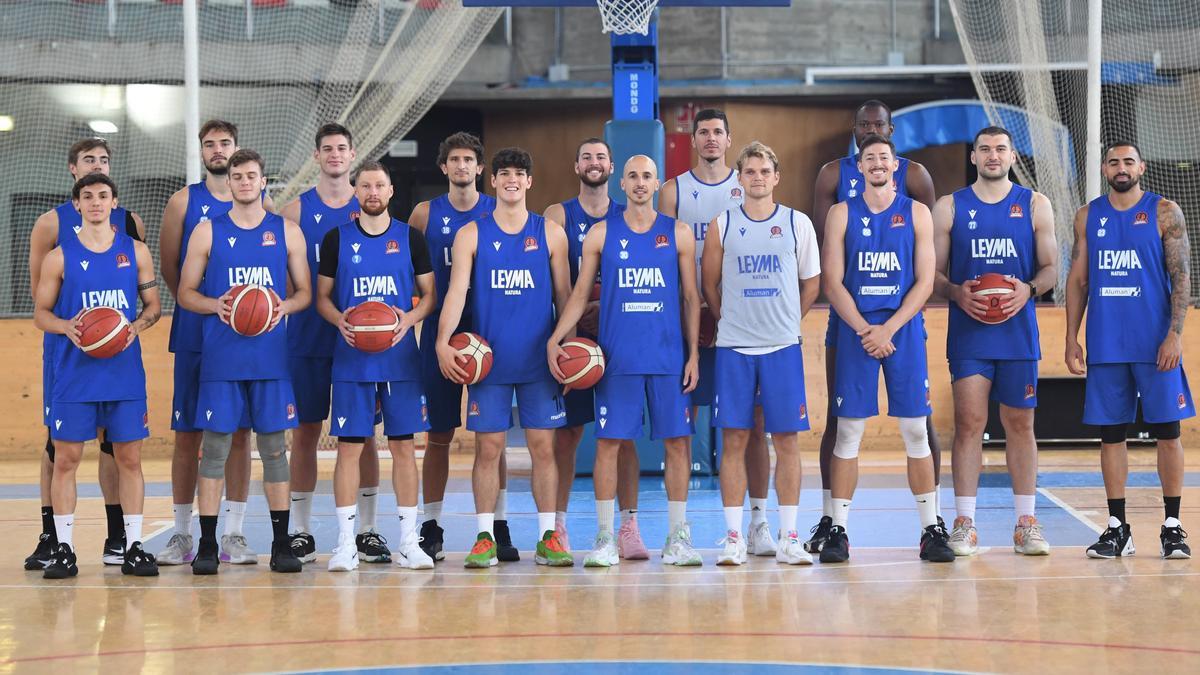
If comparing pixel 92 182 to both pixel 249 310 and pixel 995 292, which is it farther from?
pixel 995 292

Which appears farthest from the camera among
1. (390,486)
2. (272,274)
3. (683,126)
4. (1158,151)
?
(683,126)

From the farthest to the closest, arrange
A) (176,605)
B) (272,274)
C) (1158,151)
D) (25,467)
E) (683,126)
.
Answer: (683,126) → (1158,151) → (25,467) → (272,274) → (176,605)

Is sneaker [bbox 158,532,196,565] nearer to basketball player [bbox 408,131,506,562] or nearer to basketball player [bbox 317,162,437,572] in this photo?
basketball player [bbox 317,162,437,572]

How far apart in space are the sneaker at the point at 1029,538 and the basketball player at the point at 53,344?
4.29 metres

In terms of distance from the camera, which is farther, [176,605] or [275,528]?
[275,528]

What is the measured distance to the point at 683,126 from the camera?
15984mm

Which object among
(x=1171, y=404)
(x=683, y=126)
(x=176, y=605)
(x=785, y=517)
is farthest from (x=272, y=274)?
(x=683, y=126)

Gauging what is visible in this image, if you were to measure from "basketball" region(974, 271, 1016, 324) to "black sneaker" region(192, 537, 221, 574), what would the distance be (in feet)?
12.3

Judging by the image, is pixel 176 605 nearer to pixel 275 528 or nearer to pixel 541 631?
pixel 275 528

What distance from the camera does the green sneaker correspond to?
642cm

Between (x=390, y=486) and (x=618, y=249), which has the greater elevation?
(x=618, y=249)

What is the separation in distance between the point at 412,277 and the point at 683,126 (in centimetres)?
989

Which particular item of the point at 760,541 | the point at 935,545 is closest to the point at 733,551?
the point at 760,541

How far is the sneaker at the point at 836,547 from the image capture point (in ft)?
21.1
